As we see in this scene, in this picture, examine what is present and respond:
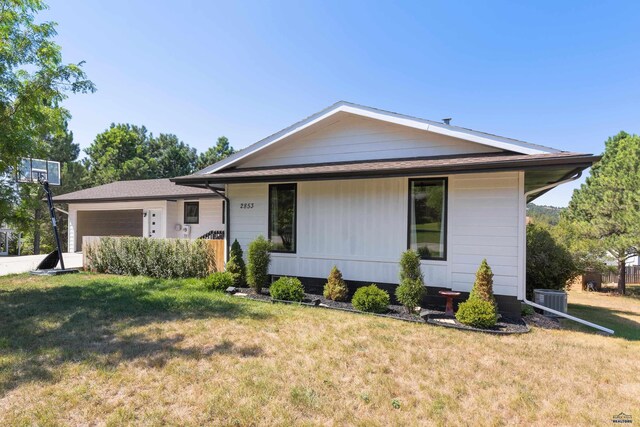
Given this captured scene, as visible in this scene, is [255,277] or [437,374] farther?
[255,277]

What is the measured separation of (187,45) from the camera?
10125 millimetres

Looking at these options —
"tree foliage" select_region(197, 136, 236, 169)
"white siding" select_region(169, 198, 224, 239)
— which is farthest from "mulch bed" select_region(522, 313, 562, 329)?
"tree foliage" select_region(197, 136, 236, 169)

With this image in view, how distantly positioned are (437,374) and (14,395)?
4.37 metres

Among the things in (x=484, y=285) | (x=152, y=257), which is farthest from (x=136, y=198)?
(x=484, y=285)

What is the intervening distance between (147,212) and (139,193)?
1.02 m

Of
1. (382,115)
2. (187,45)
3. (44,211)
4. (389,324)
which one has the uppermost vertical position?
(187,45)

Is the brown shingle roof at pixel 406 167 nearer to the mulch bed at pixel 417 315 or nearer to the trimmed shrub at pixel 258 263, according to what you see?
the trimmed shrub at pixel 258 263

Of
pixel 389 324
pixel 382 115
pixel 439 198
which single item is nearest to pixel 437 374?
→ pixel 389 324

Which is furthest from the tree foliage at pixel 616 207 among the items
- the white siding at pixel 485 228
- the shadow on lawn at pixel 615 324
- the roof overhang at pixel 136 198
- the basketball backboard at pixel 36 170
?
the basketball backboard at pixel 36 170

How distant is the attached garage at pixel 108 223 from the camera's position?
17.5 metres

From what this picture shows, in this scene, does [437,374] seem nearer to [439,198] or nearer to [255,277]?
[439,198]

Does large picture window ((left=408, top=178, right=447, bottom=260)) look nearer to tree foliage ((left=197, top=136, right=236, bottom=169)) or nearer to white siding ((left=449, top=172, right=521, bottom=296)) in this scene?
white siding ((left=449, top=172, right=521, bottom=296))

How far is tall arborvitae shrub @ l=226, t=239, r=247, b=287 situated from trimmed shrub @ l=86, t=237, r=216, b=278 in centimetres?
116

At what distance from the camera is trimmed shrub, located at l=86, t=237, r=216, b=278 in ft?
30.2
